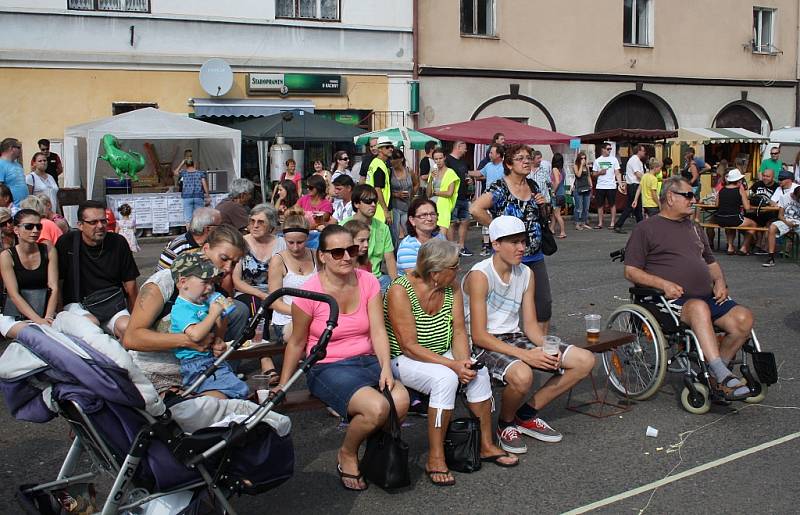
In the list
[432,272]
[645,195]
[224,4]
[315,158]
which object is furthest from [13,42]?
[432,272]

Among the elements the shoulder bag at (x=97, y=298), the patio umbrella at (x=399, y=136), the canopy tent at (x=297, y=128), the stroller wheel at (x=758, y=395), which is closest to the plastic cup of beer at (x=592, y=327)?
the stroller wheel at (x=758, y=395)

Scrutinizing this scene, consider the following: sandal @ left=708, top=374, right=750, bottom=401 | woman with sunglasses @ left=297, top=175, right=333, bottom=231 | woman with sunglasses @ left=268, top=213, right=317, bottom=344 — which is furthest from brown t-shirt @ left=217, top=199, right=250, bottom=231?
sandal @ left=708, top=374, right=750, bottom=401

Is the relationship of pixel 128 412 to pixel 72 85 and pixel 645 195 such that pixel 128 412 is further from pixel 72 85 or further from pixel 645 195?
pixel 72 85

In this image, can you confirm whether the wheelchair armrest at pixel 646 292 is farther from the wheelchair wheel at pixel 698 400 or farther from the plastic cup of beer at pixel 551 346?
the plastic cup of beer at pixel 551 346

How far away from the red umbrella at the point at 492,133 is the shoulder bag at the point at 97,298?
13674 millimetres

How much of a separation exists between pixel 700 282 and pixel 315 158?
1651 centimetres

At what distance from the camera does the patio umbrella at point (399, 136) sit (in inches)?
790

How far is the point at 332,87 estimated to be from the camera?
22812 mm

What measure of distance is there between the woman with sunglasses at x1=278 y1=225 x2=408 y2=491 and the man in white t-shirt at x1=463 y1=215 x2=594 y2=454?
0.79m

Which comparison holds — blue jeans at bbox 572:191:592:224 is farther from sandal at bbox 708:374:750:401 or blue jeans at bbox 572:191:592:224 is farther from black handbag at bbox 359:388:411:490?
black handbag at bbox 359:388:411:490

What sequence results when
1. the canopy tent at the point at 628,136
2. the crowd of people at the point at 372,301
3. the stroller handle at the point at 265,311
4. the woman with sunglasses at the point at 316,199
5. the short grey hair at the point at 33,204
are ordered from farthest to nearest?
the canopy tent at the point at 628,136
the woman with sunglasses at the point at 316,199
the short grey hair at the point at 33,204
the crowd of people at the point at 372,301
the stroller handle at the point at 265,311

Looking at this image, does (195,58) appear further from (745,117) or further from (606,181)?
(745,117)

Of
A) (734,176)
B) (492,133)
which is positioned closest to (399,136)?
(492,133)

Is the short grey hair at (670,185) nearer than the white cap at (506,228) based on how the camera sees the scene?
No
